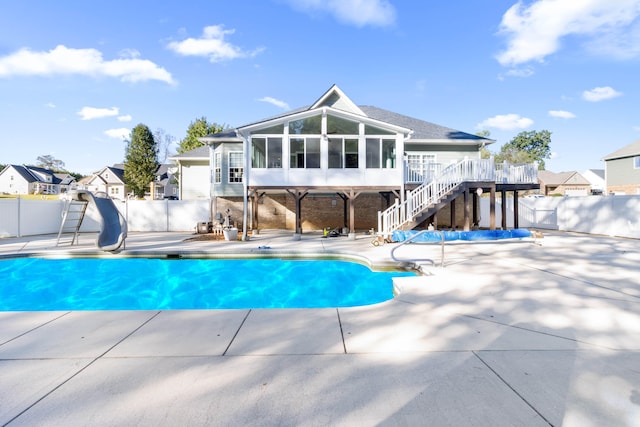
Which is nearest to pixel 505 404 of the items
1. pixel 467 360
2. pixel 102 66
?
pixel 467 360

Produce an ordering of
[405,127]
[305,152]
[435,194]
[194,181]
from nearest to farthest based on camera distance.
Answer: [435,194] → [305,152] → [405,127] → [194,181]

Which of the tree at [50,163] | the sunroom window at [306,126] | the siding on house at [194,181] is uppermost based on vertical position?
the tree at [50,163]

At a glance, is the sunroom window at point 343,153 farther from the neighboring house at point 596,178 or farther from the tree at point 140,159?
the neighboring house at point 596,178

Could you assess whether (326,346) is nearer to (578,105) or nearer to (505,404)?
(505,404)

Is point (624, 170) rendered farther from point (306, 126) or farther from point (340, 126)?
point (306, 126)

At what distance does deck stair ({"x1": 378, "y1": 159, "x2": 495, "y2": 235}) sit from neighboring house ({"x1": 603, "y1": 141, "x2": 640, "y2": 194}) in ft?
71.1

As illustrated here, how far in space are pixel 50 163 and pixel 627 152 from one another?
118 meters

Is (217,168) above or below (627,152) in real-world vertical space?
below

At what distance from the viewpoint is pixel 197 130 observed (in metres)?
32.8

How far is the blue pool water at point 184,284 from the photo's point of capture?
600 centimetres

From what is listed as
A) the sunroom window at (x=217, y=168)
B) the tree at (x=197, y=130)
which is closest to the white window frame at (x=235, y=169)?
the sunroom window at (x=217, y=168)

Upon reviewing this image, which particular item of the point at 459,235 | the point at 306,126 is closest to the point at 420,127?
the point at 306,126

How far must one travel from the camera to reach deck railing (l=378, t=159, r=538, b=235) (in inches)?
452

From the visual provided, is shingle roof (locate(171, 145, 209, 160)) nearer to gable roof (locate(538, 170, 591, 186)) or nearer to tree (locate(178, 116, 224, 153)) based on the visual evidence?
tree (locate(178, 116, 224, 153))
